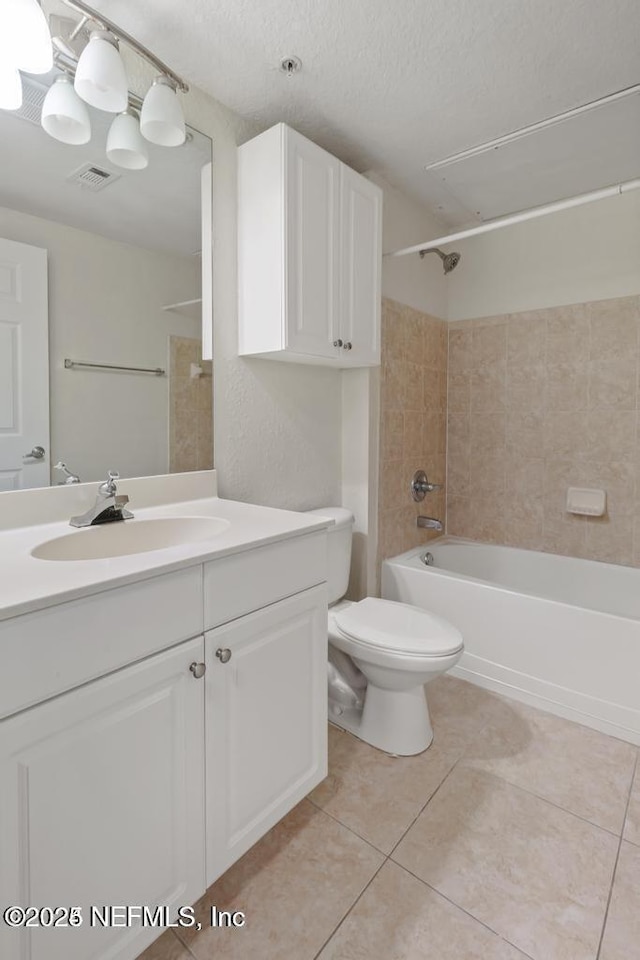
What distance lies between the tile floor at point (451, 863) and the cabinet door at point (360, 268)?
149 cm

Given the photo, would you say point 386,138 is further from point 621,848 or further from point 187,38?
point 621,848

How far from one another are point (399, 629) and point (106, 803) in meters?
1.02

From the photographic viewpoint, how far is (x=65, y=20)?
121 cm

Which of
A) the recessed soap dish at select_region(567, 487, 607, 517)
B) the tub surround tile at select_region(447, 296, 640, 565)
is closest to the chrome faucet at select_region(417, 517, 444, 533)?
the tub surround tile at select_region(447, 296, 640, 565)

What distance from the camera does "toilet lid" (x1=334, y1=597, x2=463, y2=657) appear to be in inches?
59.7

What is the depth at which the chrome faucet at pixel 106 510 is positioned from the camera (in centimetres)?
123

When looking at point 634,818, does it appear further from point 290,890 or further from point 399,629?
point 290,890

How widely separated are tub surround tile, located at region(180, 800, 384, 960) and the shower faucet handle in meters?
1.55

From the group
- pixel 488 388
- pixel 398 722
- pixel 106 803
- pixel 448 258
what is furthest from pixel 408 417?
pixel 106 803

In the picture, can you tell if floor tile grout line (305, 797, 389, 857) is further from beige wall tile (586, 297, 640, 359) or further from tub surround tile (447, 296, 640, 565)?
beige wall tile (586, 297, 640, 359)

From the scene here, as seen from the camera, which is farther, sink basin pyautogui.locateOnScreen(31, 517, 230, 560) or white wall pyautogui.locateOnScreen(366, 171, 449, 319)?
white wall pyautogui.locateOnScreen(366, 171, 449, 319)

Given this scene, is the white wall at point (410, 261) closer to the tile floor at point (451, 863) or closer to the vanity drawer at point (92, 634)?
the vanity drawer at point (92, 634)

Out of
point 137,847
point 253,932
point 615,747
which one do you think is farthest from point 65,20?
point 615,747

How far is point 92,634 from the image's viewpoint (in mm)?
806
